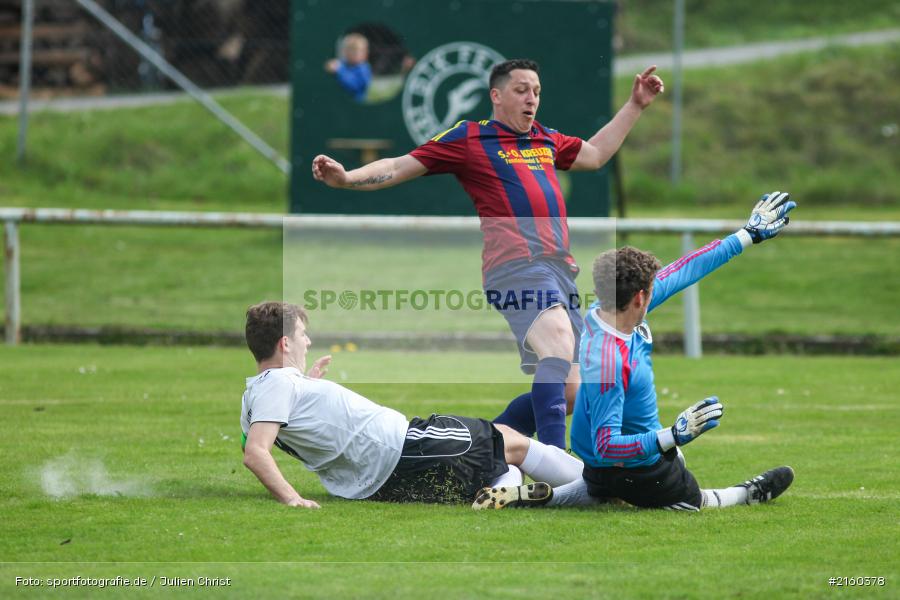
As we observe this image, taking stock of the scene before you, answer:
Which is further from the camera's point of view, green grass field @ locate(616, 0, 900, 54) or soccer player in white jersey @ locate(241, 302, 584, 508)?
green grass field @ locate(616, 0, 900, 54)

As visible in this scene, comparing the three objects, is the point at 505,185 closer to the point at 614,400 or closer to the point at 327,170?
the point at 327,170

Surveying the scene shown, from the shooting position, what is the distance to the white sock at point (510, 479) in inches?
243

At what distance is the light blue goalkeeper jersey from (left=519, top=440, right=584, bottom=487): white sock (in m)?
0.29

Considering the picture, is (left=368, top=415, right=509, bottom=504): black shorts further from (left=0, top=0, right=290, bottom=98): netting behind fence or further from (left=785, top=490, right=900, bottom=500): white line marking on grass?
(left=0, top=0, right=290, bottom=98): netting behind fence

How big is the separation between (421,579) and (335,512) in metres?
1.28

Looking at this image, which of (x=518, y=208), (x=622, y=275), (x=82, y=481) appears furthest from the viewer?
(x=518, y=208)

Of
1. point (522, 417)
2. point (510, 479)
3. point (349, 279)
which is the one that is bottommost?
point (510, 479)

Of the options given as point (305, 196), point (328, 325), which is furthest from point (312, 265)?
point (328, 325)

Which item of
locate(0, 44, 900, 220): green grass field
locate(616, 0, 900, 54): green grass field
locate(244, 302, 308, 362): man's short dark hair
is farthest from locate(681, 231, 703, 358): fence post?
locate(616, 0, 900, 54): green grass field

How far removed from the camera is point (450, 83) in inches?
Result: 640

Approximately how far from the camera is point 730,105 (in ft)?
75.6

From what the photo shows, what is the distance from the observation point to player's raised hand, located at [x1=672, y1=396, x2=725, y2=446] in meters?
5.36

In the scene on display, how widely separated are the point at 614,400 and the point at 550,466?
74 centimetres

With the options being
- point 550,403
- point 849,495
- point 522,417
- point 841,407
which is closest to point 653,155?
point 841,407
